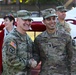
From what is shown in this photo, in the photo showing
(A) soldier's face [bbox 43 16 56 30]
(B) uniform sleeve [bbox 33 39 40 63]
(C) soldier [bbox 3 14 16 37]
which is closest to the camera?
(A) soldier's face [bbox 43 16 56 30]

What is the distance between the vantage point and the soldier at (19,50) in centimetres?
269

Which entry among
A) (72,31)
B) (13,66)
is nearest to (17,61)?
(13,66)

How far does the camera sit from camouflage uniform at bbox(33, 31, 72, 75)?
2844 millimetres

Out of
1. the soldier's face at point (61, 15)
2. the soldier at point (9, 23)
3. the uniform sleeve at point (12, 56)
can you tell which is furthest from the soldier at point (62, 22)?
the uniform sleeve at point (12, 56)

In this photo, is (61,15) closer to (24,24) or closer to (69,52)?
(69,52)

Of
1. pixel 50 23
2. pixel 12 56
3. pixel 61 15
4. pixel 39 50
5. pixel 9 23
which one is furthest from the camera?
pixel 9 23

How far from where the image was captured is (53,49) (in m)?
2.84

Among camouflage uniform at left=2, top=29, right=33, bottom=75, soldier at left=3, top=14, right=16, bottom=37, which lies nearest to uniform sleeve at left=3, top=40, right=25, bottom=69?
camouflage uniform at left=2, top=29, right=33, bottom=75

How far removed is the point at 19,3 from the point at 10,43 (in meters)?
36.2

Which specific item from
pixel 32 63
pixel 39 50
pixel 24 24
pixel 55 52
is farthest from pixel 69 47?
pixel 24 24

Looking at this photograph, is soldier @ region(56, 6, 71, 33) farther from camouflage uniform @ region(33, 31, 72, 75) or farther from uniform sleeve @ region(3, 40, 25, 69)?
uniform sleeve @ region(3, 40, 25, 69)

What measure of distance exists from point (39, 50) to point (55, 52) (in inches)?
7.6

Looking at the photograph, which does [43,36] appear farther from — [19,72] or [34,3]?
[34,3]

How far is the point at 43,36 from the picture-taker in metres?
2.89
